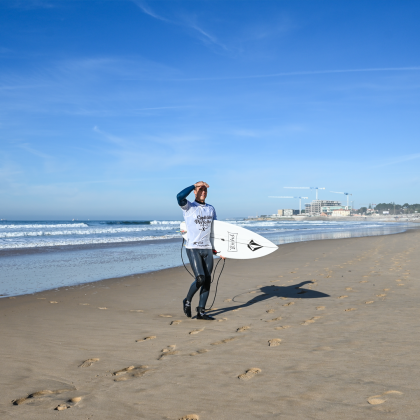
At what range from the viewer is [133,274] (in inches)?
408

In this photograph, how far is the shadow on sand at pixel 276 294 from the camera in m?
6.70

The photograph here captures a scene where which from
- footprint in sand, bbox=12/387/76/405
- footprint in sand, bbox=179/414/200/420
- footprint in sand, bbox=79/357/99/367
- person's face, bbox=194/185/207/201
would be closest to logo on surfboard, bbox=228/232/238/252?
person's face, bbox=194/185/207/201

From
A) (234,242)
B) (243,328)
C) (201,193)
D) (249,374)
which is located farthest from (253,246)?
(249,374)

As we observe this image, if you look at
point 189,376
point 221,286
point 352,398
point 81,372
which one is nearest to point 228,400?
point 189,376

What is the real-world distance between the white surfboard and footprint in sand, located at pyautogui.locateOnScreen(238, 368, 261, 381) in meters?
3.17

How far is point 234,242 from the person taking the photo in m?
6.85

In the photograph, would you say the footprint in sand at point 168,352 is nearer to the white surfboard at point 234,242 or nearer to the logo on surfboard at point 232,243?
the white surfboard at point 234,242

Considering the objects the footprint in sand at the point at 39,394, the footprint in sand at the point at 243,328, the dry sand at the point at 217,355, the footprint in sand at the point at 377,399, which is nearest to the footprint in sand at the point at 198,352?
the dry sand at the point at 217,355

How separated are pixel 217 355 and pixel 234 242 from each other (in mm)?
3138

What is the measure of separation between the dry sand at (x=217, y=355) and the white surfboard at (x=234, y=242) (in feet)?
3.04

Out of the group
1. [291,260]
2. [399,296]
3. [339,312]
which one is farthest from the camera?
[291,260]

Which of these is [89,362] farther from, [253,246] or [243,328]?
[253,246]

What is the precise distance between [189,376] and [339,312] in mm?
3279

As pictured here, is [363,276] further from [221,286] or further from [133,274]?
[133,274]
